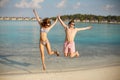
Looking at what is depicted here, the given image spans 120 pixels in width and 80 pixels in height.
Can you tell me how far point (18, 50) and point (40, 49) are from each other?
0.26 m

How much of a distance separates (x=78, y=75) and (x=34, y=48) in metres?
0.65

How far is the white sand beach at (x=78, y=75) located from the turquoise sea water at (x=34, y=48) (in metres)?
0.06

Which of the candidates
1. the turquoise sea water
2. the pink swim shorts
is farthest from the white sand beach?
the pink swim shorts

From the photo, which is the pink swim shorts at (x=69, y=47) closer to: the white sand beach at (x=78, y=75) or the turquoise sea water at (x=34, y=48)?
the turquoise sea water at (x=34, y=48)

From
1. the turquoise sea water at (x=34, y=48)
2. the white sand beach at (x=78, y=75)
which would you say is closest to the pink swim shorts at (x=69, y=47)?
the turquoise sea water at (x=34, y=48)

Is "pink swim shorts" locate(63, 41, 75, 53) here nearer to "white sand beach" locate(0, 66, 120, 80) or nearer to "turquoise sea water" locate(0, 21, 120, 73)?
"turquoise sea water" locate(0, 21, 120, 73)

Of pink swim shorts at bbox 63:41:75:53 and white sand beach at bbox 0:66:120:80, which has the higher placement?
pink swim shorts at bbox 63:41:75:53

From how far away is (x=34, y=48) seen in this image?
10.9 ft

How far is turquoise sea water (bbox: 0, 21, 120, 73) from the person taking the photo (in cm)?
325

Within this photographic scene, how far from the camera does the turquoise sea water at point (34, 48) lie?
3.25 meters

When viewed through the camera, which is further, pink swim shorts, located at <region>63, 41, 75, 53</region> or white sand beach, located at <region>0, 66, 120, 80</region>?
pink swim shorts, located at <region>63, 41, 75, 53</region>

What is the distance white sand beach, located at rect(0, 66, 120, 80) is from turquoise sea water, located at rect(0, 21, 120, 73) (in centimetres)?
6

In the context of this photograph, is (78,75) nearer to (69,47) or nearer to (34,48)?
(69,47)

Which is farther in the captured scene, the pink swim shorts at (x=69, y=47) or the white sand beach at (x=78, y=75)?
the pink swim shorts at (x=69, y=47)
